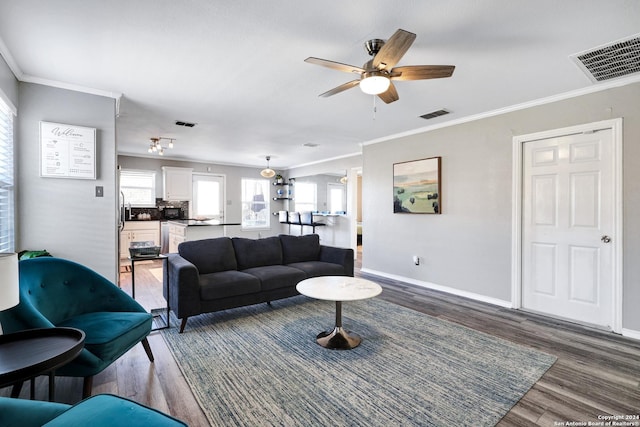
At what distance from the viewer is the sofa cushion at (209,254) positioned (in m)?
3.57

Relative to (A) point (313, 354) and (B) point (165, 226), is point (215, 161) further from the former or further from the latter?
(A) point (313, 354)

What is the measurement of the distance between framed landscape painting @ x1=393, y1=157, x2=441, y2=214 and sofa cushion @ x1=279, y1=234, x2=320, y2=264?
61.7 inches

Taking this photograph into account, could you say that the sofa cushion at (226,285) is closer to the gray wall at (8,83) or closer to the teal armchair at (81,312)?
the teal armchair at (81,312)

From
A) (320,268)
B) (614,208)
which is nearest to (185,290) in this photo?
(320,268)

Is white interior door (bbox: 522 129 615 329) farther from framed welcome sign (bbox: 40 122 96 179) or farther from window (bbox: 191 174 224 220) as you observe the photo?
window (bbox: 191 174 224 220)

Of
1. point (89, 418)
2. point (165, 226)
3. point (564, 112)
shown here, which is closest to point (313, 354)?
point (89, 418)

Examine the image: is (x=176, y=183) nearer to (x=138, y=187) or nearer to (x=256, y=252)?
(x=138, y=187)

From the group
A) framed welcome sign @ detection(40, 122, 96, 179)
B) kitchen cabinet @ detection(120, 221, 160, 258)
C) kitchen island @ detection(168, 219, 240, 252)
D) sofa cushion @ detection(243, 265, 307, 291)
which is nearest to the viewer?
framed welcome sign @ detection(40, 122, 96, 179)

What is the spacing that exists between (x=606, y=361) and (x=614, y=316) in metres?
0.82

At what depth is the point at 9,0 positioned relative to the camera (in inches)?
72.4

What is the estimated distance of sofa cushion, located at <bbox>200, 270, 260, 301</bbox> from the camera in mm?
3111

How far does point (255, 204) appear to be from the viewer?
916 centimetres

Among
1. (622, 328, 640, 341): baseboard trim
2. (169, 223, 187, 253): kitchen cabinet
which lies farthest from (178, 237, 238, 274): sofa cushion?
(622, 328, 640, 341): baseboard trim

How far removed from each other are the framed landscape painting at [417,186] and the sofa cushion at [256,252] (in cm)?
216
